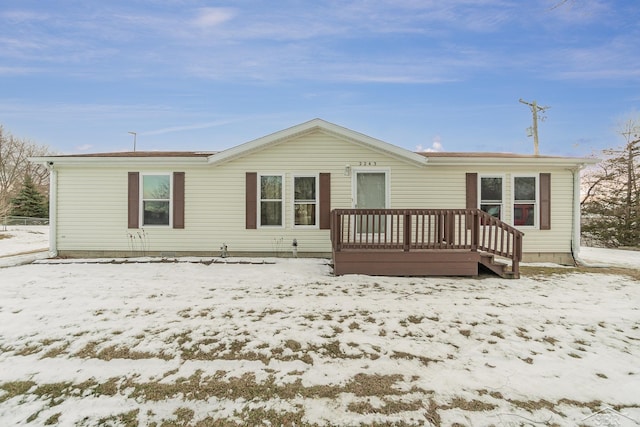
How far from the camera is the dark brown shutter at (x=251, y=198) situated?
8492 mm

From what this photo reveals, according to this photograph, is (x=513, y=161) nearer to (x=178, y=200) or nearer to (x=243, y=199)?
(x=243, y=199)

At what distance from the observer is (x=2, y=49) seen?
45.3 feet

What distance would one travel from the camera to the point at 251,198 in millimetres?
8492

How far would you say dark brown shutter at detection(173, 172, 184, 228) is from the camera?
8594mm

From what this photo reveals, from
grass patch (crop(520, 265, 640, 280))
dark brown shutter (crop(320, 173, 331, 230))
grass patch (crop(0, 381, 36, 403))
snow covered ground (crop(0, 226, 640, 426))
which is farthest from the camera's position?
dark brown shutter (crop(320, 173, 331, 230))

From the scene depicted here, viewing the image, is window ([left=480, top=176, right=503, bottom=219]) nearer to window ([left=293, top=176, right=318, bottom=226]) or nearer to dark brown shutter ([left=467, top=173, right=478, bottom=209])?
dark brown shutter ([left=467, top=173, right=478, bottom=209])

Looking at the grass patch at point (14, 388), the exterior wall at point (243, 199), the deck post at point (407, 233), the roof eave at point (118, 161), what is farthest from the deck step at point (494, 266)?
the roof eave at point (118, 161)

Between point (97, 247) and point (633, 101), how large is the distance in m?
24.2

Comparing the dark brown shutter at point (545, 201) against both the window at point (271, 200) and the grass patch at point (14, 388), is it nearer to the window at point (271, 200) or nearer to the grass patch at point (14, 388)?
the window at point (271, 200)

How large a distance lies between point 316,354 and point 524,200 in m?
8.17

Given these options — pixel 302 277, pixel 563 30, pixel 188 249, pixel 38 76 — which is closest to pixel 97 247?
pixel 188 249

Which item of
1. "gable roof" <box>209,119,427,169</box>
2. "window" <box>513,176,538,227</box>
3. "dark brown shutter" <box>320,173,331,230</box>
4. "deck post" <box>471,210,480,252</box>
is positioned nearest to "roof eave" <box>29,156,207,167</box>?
"gable roof" <box>209,119,427,169</box>

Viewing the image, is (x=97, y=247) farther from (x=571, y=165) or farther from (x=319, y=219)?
(x=571, y=165)

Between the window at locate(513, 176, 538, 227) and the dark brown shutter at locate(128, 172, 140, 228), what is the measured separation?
35.7 feet
